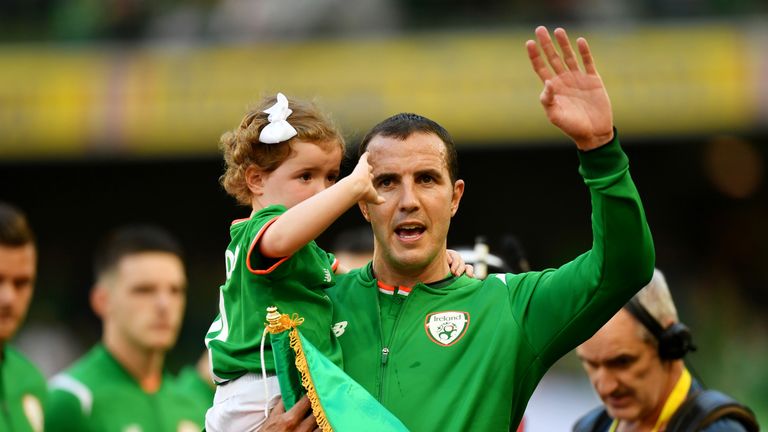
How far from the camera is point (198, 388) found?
341 inches

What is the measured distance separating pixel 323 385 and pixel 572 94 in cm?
126

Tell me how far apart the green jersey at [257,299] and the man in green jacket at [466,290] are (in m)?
0.19

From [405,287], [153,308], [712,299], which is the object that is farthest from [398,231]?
[712,299]

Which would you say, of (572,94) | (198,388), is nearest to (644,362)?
(572,94)

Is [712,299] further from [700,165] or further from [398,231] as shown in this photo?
[398,231]

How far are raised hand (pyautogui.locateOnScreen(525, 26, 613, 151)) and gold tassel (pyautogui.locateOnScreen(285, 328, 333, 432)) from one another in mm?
1119

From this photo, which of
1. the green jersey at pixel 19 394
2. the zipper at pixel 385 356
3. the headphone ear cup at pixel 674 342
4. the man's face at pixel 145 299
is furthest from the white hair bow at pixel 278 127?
the man's face at pixel 145 299

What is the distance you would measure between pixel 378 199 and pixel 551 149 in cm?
1502

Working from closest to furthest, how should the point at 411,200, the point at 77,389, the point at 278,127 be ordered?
1. the point at 411,200
2. the point at 278,127
3. the point at 77,389

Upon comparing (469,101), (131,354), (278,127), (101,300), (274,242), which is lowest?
(131,354)

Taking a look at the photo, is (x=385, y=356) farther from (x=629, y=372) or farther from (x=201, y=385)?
(x=201, y=385)

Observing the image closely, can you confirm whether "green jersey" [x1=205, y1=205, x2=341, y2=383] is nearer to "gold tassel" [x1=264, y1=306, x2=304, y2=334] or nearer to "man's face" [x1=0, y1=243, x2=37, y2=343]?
"gold tassel" [x1=264, y1=306, x2=304, y2=334]

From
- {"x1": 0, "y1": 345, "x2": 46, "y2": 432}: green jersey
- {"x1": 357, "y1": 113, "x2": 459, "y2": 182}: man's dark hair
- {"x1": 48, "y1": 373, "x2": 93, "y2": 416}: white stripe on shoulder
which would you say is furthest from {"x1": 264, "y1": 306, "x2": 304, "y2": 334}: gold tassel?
{"x1": 48, "y1": 373, "x2": 93, "y2": 416}: white stripe on shoulder

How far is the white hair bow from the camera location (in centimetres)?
462
